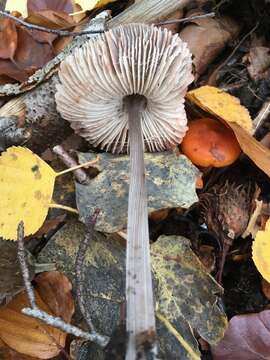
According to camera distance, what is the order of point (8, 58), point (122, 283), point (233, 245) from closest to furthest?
point (122, 283)
point (233, 245)
point (8, 58)

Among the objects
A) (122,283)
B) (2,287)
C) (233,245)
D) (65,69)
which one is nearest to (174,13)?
(65,69)

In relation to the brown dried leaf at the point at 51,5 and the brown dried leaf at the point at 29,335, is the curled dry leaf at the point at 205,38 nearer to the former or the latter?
the brown dried leaf at the point at 51,5

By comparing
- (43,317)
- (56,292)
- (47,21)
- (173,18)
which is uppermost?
(47,21)

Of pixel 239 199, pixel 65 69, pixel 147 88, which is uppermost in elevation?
pixel 65 69

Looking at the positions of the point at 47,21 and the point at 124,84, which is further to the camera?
the point at 47,21

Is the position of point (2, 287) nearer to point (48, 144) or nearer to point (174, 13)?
point (48, 144)

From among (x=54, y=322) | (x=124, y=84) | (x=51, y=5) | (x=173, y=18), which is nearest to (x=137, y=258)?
(x=54, y=322)

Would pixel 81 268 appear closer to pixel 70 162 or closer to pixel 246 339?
pixel 70 162
